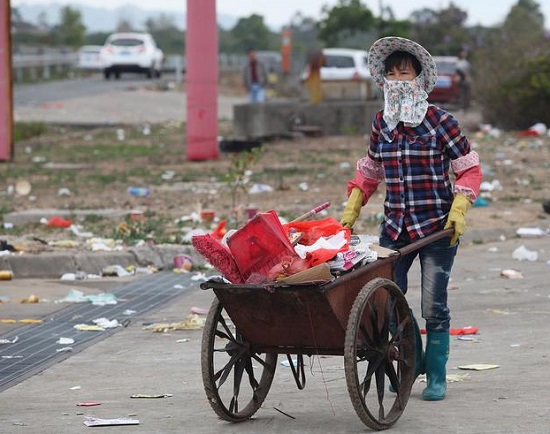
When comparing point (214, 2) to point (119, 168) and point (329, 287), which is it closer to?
point (119, 168)

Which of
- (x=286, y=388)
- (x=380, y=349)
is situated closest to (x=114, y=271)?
(x=286, y=388)

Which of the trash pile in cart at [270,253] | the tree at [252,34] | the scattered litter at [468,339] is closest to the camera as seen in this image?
the trash pile in cart at [270,253]

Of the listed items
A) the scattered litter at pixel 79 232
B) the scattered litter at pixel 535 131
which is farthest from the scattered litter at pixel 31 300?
the scattered litter at pixel 535 131

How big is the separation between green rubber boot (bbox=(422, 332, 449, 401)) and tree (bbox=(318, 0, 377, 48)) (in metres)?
50.8

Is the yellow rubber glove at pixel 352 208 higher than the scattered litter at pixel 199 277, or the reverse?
the yellow rubber glove at pixel 352 208

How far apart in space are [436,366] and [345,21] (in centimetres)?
5210

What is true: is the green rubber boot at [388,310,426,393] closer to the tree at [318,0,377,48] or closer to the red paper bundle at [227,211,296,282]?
the red paper bundle at [227,211,296,282]

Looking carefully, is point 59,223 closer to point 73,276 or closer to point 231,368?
point 73,276

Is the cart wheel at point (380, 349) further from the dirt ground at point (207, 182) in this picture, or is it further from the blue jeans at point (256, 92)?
the blue jeans at point (256, 92)

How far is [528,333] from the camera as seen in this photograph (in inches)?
366

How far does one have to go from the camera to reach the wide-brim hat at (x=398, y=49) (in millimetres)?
7117

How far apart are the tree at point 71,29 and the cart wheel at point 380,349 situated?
3243 inches

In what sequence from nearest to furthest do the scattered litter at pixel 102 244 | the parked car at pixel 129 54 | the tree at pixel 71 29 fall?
the scattered litter at pixel 102 244
the parked car at pixel 129 54
the tree at pixel 71 29

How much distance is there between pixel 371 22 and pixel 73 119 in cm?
2569
